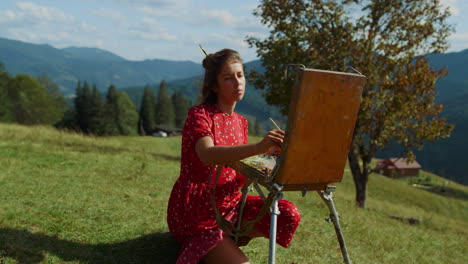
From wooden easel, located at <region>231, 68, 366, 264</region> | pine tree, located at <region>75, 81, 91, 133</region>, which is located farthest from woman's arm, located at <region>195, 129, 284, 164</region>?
pine tree, located at <region>75, 81, 91, 133</region>

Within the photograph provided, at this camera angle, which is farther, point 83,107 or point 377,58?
point 83,107

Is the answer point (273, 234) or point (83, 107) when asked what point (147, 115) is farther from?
point (273, 234)

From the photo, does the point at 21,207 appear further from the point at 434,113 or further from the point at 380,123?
the point at 434,113

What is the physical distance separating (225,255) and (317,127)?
144 centimetres

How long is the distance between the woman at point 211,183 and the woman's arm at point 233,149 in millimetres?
17

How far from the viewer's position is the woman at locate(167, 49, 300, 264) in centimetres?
351

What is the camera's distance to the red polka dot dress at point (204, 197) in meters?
3.53

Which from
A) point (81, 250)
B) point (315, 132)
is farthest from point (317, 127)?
point (81, 250)

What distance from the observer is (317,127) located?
2.88 m

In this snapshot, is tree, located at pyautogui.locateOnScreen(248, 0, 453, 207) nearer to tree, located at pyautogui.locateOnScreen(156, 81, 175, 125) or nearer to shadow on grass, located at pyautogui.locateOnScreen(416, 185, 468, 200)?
shadow on grass, located at pyautogui.locateOnScreen(416, 185, 468, 200)

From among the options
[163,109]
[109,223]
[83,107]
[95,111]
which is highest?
[109,223]

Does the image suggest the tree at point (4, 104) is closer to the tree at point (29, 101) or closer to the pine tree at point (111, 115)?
the tree at point (29, 101)

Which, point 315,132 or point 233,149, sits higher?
point 315,132

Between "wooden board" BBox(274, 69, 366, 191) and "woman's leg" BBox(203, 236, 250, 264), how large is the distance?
859 mm
